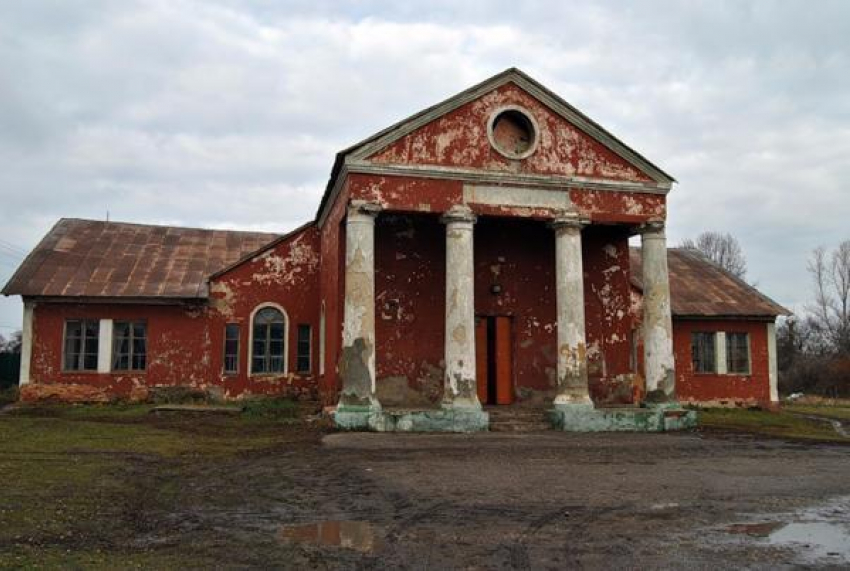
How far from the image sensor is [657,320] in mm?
16312

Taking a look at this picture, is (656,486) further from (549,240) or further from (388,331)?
(549,240)

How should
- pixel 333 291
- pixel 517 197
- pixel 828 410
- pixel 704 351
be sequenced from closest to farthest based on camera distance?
pixel 517 197, pixel 333 291, pixel 704 351, pixel 828 410

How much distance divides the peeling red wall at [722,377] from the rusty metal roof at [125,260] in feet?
45.3

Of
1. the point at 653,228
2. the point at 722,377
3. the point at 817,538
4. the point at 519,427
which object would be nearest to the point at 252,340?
the point at 519,427

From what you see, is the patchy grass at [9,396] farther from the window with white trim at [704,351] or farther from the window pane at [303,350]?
the window with white trim at [704,351]

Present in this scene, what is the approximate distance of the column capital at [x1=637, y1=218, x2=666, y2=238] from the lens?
54.2 feet

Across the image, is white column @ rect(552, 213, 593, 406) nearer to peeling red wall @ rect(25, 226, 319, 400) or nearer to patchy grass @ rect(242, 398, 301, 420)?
patchy grass @ rect(242, 398, 301, 420)

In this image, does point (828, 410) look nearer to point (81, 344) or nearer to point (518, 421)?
point (518, 421)

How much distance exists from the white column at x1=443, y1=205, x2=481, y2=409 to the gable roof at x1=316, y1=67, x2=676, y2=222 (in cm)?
196

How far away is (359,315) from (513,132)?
544 centimetres

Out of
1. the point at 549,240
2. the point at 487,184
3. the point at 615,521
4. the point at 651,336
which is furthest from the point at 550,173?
the point at 615,521

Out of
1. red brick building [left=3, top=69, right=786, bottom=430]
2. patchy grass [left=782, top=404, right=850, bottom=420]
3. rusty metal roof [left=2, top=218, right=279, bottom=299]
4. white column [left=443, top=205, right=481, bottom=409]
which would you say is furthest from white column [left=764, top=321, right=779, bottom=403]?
rusty metal roof [left=2, top=218, right=279, bottom=299]

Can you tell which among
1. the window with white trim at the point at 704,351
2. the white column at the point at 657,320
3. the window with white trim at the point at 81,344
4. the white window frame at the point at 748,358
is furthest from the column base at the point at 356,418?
the white window frame at the point at 748,358

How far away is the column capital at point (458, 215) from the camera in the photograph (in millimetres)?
15055
